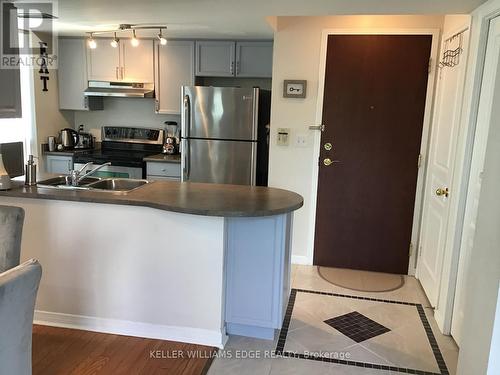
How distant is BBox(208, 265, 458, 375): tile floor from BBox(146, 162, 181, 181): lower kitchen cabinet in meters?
1.83

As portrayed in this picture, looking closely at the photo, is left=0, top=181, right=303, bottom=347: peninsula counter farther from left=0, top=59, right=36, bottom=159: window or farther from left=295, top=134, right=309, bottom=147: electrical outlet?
left=0, top=59, right=36, bottom=159: window

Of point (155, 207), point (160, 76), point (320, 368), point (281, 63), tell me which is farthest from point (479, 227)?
point (160, 76)

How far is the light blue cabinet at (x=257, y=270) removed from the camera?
8.05 ft

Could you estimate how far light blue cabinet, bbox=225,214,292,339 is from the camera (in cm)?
245

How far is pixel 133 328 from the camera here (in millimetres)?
2588

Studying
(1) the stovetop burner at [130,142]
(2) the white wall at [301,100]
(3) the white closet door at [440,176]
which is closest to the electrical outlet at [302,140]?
(2) the white wall at [301,100]

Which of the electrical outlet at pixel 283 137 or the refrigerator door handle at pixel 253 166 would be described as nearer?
the electrical outlet at pixel 283 137

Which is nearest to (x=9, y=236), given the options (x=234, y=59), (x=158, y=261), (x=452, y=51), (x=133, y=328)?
(x=158, y=261)

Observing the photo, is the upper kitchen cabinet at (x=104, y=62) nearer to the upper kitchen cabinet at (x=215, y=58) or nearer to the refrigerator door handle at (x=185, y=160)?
the upper kitchen cabinet at (x=215, y=58)

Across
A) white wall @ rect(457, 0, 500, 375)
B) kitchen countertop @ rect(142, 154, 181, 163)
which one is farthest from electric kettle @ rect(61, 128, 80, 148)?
white wall @ rect(457, 0, 500, 375)

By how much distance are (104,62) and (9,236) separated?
3291 mm

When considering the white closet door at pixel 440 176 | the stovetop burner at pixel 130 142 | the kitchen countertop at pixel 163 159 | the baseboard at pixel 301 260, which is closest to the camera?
the white closet door at pixel 440 176

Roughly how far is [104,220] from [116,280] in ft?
1.22

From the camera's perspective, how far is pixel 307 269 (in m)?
3.82
